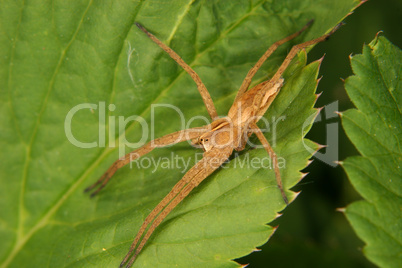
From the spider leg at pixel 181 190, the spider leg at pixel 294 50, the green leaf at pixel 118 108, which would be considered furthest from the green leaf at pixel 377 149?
the spider leg at pixel 181 190

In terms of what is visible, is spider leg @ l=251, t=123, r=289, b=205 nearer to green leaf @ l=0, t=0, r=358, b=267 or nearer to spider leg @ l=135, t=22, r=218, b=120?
green leaf @ l=0, t=0, r=358, b=267

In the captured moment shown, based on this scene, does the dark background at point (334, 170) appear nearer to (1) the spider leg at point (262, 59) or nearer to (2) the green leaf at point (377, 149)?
(1) the spider leg at point (262, 59)

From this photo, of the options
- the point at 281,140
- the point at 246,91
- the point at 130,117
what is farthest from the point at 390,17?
the point at 130,117

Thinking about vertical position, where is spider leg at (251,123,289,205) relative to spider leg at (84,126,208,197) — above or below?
below

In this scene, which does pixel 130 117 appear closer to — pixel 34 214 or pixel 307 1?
pixel 34 214

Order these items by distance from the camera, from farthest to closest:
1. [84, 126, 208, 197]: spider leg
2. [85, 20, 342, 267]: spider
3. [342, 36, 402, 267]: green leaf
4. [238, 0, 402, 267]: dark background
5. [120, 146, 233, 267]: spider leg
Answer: [238, 0, 402, 267]: dark background, [84, 126, 208, 197]: spider leg, [85, 20, 342, 267]: spider, [120, 146, 233, 267]: spider leg, [342, 36, 402, 267]: green leaf

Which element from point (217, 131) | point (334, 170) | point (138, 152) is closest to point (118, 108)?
point (138, 152)

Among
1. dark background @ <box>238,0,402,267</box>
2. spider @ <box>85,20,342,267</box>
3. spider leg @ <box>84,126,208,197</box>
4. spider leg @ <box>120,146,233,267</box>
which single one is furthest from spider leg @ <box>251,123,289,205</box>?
dark background @ <box>238,0,402,267</box>

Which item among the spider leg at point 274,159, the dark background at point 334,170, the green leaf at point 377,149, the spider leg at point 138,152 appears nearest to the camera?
the green leaf at point 377,149
